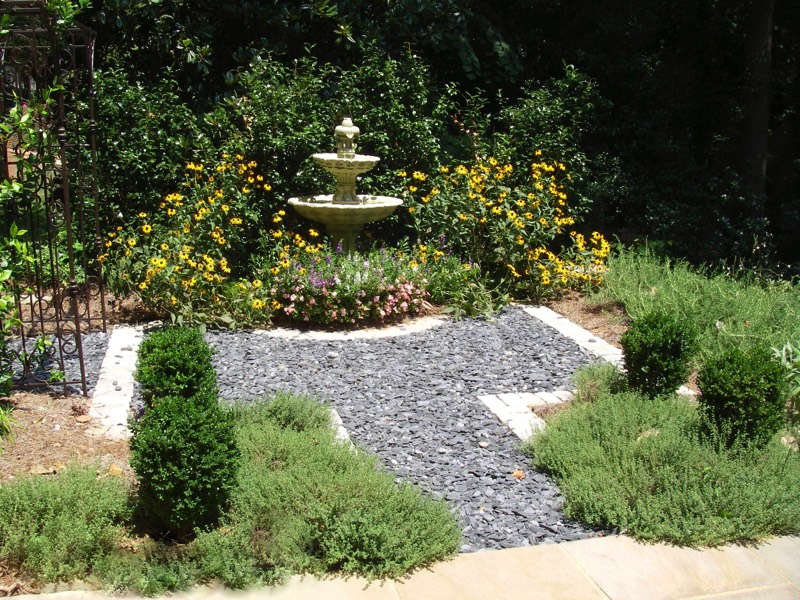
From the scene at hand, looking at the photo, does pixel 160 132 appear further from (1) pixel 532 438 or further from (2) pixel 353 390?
(1) pixel 532 438

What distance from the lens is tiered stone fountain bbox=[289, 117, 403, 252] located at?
721 centimetres

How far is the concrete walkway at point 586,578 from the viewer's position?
10.4 feet

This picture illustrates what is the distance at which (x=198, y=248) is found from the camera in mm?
6910

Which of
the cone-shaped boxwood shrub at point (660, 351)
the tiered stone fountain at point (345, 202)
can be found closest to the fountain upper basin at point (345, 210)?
the tiered stone fountain at point (345, 202)

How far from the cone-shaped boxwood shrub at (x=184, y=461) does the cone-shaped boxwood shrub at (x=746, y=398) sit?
2.52 metres

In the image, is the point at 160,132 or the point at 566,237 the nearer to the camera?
the point at 160,132

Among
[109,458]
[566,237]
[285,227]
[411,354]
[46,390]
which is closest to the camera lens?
[109,458]

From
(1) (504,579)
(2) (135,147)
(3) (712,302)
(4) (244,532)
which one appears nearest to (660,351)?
(3) (712,302)

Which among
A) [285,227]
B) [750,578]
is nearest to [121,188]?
[285,227]

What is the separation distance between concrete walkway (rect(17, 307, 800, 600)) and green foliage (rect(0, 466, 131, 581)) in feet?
0.50

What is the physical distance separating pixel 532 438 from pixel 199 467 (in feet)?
6.60

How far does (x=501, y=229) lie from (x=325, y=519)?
465cm

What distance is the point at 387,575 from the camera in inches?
129

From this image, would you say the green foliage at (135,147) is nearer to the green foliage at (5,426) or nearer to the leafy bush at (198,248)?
the leafy bush at (198,248)
